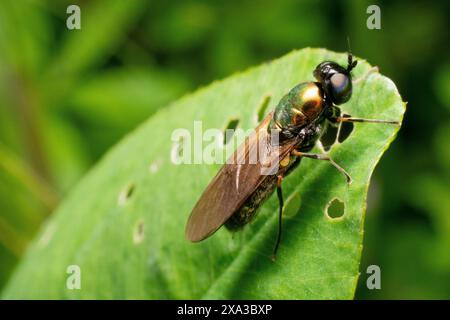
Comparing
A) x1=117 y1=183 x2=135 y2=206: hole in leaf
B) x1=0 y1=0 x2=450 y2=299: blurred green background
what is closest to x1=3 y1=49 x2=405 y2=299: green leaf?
x1=117 y1=183 x2=135 y2=206: hole in leaf

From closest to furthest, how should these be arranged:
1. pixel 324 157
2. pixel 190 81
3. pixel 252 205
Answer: pixel 324 157 → pixel 252 205 → pixel 190 81

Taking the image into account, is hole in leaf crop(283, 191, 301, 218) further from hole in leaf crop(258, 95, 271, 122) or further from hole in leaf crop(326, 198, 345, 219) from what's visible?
hole in leaf crop(258, 95, 271, 122)

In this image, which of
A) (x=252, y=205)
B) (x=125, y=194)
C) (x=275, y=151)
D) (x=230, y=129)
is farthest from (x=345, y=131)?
(x=125, y=194)

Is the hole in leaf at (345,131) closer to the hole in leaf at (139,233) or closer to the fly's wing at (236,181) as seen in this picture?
the fly's wing at (236,181)

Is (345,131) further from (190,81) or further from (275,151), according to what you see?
(190,81)

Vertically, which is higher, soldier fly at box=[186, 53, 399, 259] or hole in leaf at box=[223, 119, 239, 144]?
hole in leaf at box=[223, 119, 239, 144]

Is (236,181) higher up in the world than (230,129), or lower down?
lower down
